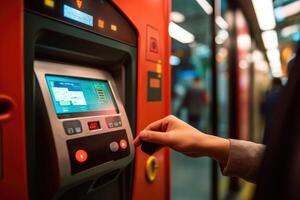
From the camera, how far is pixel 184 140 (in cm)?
92

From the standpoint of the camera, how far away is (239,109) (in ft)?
15.2

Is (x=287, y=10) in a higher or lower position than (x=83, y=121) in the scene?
higher

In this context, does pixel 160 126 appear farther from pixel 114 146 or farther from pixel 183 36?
pixel 183 36

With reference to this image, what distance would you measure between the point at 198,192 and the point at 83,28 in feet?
11.6

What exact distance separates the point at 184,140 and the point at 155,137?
100mm

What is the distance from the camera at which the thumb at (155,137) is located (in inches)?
34.6

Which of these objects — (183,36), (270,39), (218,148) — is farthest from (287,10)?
(218,148)

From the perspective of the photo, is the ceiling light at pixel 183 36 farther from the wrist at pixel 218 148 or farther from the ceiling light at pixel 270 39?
the wrist at pixel 218 148

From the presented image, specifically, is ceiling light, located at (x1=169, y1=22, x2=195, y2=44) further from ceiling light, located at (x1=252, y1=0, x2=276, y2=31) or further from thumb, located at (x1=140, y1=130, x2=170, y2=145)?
thumb, located at (x1=140, y1=130, x2=170, y2=145)

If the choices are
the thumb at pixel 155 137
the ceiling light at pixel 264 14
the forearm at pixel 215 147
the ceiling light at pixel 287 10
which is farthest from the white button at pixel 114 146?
the ceiling light at pixel 287 10

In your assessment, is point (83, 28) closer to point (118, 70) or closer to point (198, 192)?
point (118, 70)

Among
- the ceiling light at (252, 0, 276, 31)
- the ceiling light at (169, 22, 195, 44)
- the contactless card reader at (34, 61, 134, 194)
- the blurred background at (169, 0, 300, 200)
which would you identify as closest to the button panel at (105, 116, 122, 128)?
the contactless card reader at (34, 61, 134, 194)

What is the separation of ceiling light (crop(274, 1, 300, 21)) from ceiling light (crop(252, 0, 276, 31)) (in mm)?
89

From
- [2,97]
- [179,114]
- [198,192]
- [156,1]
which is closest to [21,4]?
[2,97]
